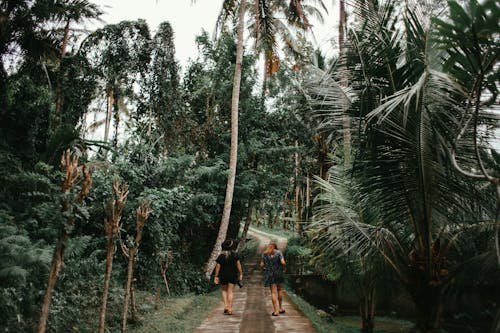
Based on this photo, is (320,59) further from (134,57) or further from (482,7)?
(482,7)

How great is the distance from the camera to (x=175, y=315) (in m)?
7.36

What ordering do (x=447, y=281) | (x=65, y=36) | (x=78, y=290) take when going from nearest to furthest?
1. (x=447, y=281)
2. (x=78, y=290)
3. (x=65, y=36)

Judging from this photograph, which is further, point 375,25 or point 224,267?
point 224,267

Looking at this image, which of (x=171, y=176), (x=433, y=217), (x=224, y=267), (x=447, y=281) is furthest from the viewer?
(x=171, y=176)

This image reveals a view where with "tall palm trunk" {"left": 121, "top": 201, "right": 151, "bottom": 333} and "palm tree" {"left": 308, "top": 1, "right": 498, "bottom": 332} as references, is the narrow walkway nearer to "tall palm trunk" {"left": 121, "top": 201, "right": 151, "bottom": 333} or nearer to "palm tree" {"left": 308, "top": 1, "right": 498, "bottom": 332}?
"tall palm trunk" {"left": 121, "top": 201, "right": 151, "bottom": 333}

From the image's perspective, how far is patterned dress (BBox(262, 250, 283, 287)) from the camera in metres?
7.16

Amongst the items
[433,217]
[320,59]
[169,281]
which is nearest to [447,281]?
[433,217]

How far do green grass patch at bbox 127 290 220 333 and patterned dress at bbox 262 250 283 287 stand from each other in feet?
5.32

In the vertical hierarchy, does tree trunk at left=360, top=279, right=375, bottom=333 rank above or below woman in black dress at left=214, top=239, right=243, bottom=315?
below

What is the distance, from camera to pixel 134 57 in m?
14.4

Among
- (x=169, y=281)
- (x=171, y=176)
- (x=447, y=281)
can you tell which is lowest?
(x=169, y=281)

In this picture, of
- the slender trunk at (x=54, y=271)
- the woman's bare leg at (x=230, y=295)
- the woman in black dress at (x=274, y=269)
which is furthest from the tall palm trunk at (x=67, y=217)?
the woman in black dress at (x=274, y=269)

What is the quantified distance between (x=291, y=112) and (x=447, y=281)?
12755mm

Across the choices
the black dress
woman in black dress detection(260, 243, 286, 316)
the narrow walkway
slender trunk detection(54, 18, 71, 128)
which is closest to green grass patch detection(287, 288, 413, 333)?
the narrow walkway
